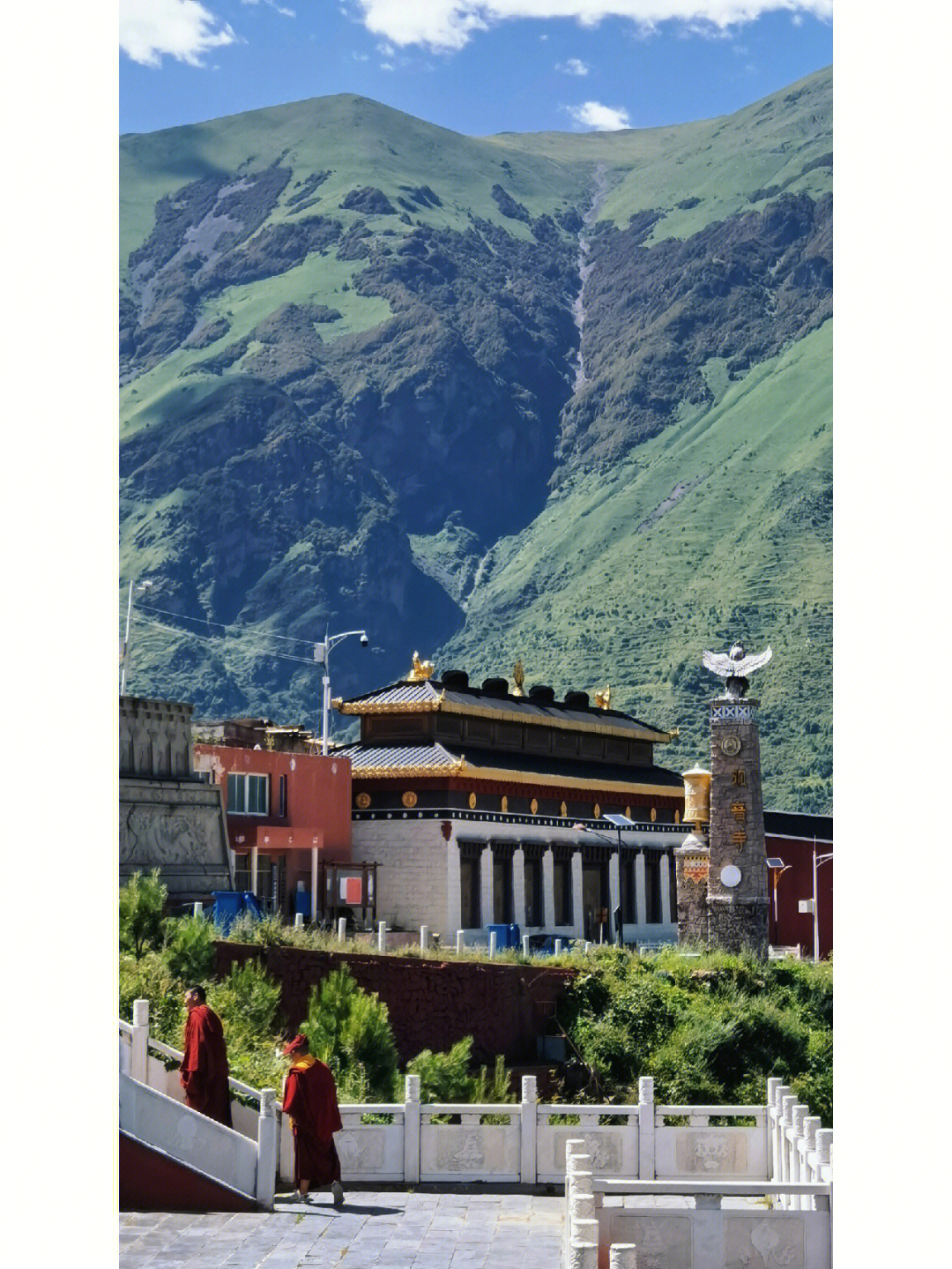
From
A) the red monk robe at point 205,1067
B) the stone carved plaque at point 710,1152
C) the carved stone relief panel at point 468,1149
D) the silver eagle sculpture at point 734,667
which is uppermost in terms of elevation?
the silver eagle sculpture at point 734,667

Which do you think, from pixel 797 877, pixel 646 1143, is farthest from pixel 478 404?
pixel 646 1143

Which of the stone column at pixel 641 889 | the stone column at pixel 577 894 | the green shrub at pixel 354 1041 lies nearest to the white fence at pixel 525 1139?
the green shrub at pixel 354 1041

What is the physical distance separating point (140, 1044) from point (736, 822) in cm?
2092

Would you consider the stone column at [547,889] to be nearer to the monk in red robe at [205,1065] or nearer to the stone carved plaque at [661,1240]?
the monk in red robe at [205,1065]

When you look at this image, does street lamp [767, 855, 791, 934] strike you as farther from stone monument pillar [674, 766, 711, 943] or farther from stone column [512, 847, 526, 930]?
stone column [512, 847, 526, 930]

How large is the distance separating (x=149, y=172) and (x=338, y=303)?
106 ft

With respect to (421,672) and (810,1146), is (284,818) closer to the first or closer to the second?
(421,672)

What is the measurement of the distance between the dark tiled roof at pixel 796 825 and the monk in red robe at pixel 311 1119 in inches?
1349

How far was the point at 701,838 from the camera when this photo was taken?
132ft

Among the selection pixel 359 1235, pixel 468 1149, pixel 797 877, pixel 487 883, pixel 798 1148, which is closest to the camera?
pixel 359 1235

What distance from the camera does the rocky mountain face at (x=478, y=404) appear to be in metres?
116

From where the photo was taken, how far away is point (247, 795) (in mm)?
36406
